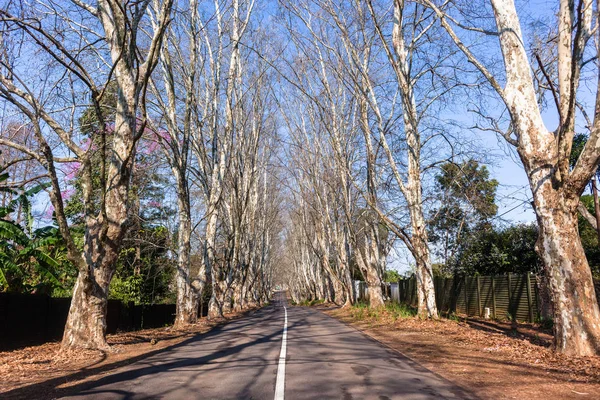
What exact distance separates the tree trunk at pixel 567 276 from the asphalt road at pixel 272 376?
2.67 meters

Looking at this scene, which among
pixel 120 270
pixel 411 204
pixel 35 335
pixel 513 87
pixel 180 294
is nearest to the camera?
pixel 513 87

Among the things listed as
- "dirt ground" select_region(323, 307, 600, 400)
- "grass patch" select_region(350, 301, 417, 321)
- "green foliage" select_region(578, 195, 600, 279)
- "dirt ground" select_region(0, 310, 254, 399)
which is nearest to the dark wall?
"dirt ground" select_region(0, 310, 254, 399)

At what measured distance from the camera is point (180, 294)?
62.3 feet

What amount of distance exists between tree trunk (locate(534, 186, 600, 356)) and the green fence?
8929 millimetres

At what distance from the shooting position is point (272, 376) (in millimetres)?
7523

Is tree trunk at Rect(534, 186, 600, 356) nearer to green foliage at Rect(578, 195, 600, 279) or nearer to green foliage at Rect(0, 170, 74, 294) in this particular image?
green foliage at Rect(578, 195, 600, 279)

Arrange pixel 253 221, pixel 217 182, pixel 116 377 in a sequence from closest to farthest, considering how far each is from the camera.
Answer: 1. pixel 116 377
2. pixel 217 182
3. pixel 253 221

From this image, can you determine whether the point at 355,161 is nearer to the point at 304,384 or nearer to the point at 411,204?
the point at 411,204

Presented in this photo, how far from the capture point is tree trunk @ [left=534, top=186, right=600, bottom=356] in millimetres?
8172

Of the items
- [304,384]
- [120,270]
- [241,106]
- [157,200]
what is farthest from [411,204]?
[157,200]

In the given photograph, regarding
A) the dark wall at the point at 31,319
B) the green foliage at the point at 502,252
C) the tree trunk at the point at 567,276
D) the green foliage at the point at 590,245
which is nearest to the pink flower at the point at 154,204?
the dark wall at the point at 31,319

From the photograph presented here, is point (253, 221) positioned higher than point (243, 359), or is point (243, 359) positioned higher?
point (253, 221)

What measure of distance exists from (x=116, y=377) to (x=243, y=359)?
265cm

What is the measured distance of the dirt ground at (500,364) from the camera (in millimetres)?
6340
